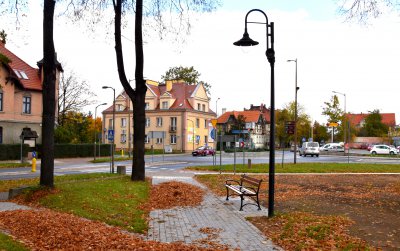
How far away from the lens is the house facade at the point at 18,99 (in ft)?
141

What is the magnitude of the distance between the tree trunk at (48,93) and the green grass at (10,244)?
679cm

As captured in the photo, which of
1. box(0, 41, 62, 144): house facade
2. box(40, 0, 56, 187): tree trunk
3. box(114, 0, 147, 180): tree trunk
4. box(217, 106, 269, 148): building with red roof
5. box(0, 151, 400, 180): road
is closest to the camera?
box(40, 0, 56, 187): tree trunk

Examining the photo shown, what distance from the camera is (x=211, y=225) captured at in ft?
30.3

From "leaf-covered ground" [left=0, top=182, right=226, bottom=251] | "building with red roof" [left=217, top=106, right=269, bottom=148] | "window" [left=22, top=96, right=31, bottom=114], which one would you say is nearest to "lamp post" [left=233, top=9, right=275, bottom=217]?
"leaf-covered ground" [left=0, top=182, right=226, bottom=251]

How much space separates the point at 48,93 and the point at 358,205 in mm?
10399

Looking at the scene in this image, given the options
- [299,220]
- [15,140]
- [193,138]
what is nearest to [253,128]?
[193,138]

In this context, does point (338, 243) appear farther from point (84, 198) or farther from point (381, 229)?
point (84, 198)

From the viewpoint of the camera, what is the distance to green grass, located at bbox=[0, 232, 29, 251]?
248 inches

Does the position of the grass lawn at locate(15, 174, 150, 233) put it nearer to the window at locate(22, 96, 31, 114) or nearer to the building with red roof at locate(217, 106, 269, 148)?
the window at locate(22, 96, 31, 114)

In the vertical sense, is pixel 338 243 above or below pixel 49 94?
below

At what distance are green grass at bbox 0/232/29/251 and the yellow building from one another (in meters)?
62.0

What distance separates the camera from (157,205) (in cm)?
1218

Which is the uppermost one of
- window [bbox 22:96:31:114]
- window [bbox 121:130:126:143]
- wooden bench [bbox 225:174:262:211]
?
window [bbox 22:96:31:114]

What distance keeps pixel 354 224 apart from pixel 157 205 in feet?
17.8
